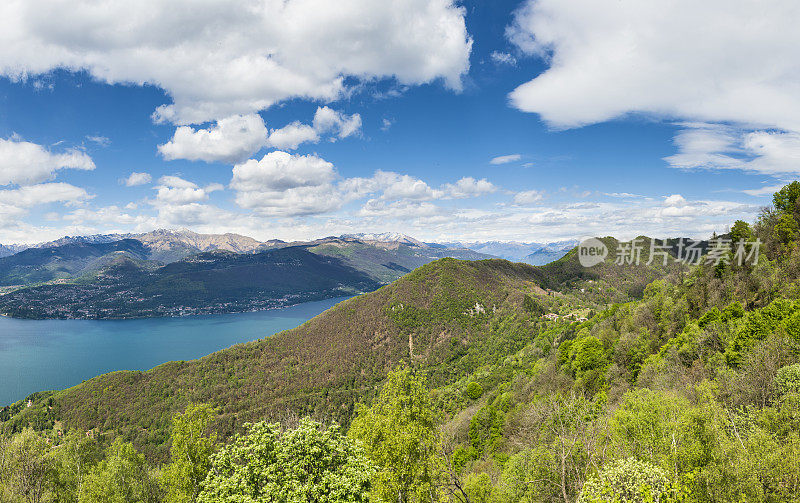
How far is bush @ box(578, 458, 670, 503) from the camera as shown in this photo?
10915 mm

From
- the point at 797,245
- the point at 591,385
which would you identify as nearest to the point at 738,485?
the point at 591,385

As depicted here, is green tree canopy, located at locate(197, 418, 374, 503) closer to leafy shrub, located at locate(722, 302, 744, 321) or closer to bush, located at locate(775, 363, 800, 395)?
bush, located at locate(775, 363, 800, 395)

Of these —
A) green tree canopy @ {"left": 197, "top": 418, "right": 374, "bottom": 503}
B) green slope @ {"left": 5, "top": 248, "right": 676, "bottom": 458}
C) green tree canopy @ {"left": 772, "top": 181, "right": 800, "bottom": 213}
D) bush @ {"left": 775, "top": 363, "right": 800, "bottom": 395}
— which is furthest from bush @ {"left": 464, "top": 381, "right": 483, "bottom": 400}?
green tree canopy @ {"left": 197, "top": 418, "right": 374, "bottom": 503}

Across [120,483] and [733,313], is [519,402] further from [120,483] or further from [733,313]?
[120,483]

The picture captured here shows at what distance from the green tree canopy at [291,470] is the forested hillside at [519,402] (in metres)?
0.10

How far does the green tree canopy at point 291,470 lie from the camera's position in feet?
40.5

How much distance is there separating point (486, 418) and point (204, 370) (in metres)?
130

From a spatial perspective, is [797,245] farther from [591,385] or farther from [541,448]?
[541,448]

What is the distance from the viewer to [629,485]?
11.2 metres

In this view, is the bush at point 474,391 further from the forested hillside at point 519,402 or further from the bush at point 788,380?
the bush at point 788,380

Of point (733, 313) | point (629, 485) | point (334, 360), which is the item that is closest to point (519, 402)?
point (733, 313)

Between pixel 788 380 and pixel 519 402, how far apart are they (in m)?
41.9

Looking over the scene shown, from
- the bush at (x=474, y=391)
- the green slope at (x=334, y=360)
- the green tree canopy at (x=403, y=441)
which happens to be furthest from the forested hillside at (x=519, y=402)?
the green slope at (x=334, y=360)

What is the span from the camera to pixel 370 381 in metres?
135
